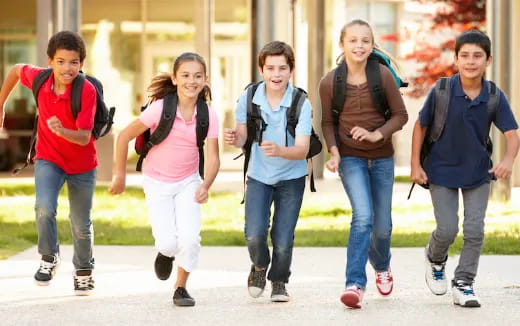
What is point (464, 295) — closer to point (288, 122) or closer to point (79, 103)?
point (288, 122)

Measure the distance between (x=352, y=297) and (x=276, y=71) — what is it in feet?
4.51

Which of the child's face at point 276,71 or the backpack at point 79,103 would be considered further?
the backpack at point 79,103

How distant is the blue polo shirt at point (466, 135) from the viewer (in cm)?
728

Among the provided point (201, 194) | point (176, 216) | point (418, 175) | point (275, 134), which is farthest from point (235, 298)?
point (418, 175)

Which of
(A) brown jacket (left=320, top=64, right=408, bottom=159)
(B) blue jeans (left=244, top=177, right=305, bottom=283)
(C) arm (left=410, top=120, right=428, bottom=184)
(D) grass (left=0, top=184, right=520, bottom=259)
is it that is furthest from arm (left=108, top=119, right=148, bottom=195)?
(D) grass (left=0, top=184, right=520, bottom=259)

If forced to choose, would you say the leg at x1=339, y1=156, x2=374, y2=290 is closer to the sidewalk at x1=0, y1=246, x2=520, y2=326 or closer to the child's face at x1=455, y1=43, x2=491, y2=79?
the sidewalk at x1=0, y1=246, x2=520, y2=326

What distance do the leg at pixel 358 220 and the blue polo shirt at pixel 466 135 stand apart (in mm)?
473

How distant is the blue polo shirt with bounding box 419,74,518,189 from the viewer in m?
7.28

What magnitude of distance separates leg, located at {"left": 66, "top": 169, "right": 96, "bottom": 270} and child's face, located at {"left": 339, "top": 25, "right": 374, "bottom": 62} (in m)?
1.78

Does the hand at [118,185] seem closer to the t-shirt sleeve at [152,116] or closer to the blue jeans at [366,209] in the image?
the t-shirt sleeve at [152,116]

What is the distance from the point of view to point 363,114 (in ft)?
23.7

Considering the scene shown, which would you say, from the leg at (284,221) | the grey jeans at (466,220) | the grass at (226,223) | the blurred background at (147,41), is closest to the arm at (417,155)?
the grey jeans at (466,220)

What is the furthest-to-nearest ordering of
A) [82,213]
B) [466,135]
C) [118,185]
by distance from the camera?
1. [82,213]
2. [466,135]
3. [118,185]

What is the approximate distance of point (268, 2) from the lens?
16.9m
